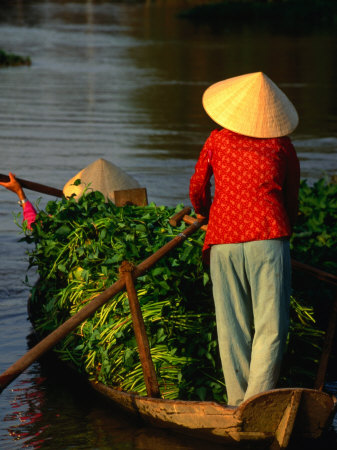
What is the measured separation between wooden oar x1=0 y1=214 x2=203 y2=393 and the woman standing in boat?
0.34 metres

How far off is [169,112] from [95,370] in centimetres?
1436

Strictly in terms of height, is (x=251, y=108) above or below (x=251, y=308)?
above

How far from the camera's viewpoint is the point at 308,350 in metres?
6.24

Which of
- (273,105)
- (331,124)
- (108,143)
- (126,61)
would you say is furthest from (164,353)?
(126,61)

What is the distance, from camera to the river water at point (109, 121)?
621cm

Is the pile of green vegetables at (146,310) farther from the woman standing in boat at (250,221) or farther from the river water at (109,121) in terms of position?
the woman standing in boat at (250,221)

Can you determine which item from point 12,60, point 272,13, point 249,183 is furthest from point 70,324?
point 272,13

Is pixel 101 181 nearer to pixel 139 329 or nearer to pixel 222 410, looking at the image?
pixel 139 329

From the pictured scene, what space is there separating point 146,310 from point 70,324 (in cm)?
86

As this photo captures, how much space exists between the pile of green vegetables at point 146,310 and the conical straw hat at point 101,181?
2.49 feet

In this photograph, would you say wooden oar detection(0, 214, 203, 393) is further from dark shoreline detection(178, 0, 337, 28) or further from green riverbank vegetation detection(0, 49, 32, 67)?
dark shoreline detection(178, 0, 337, 28)

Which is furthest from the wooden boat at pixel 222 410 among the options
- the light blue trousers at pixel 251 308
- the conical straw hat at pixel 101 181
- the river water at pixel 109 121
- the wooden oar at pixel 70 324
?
the conical straw hat at pixel 101 181

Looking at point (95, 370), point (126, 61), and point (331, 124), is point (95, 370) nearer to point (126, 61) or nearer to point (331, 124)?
point (331, 124)

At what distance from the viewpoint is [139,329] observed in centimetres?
552
